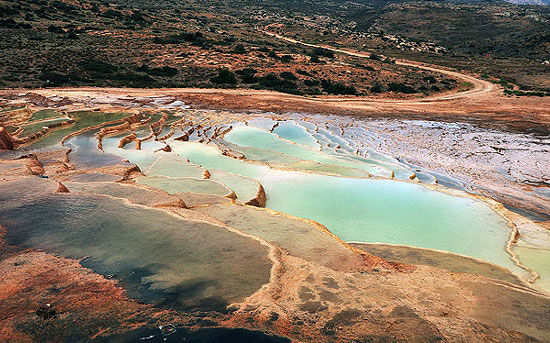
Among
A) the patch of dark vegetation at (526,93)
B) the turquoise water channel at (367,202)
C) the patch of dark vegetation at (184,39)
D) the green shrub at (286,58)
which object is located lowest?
the turquoise water channel at (367,202)

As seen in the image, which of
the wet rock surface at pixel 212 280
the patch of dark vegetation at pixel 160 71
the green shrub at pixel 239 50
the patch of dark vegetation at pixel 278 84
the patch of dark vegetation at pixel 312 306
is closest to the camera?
the wet rock surface at pixel 212 280

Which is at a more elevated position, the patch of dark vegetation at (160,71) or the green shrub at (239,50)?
the green shrub at (239,50)

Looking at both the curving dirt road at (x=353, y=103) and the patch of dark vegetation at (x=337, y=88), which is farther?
the patch of dark vegetation at (x=337, y=88)

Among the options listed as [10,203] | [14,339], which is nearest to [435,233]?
[14,339]

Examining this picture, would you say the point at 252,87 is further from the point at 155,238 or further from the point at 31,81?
the point at 155,238

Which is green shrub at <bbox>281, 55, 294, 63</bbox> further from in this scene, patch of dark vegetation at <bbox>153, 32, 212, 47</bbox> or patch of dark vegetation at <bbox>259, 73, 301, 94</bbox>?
patch of dark vegetation at <bbox>153, 32, 212, 47</bbox>

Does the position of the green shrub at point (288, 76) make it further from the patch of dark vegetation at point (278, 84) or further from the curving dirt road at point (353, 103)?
the curving dirt road at point (353, 103)

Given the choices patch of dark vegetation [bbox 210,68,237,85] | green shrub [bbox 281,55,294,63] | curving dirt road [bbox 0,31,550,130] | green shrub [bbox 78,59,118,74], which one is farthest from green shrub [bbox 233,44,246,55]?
green shrub [bbox 78,59,118,74]

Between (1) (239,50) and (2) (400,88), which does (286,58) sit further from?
(2) (400,88)

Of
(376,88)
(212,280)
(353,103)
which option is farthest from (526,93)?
(212,280)

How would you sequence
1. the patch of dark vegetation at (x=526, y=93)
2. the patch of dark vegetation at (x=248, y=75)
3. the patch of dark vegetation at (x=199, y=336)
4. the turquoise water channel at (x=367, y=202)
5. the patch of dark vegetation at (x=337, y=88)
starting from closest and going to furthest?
the patch of dark vegetation at (x=199, y=336) < the turquoise water channel at (x=367, y=202) < the patch of dark vegetation at (x=337, y=88) < the patch of dark vegetation at (x=248, y=75) < the patch of dark vegetation at (x=526, y=93)

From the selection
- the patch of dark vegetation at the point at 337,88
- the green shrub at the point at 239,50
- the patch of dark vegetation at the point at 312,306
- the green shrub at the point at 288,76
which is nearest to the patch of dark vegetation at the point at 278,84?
the green shrub at the point at 288,76

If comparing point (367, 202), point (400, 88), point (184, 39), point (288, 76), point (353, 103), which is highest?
point (184, 39)
